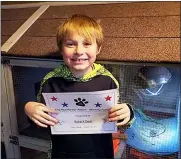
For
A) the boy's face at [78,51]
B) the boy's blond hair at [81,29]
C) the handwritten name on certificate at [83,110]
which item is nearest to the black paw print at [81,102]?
the handwritten name on certificate at [83,110]

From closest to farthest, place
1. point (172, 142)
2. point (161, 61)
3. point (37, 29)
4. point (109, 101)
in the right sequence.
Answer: point (109, 101) < point (161, 61) < point (172, 142) < point (37, 29)

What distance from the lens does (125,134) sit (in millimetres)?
1107

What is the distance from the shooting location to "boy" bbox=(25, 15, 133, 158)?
0.84 meters

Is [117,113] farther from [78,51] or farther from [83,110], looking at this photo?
[78,51]

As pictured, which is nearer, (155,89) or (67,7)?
(155,89)

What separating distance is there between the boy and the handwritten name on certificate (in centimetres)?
3

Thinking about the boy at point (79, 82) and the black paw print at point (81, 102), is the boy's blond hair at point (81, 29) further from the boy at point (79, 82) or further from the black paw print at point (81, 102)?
the black paw print at point (81, 102)

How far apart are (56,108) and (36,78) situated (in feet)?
1.57

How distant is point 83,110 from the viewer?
85 centimetres

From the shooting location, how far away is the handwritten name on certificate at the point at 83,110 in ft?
2.64

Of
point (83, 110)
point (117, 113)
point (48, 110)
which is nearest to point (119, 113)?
point (117, 113)

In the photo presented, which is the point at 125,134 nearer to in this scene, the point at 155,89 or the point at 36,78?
the point at 155,89

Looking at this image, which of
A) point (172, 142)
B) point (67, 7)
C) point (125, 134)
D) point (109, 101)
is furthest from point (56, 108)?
point (67, 7)

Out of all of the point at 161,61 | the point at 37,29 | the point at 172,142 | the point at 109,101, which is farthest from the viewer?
the point at 37,29
